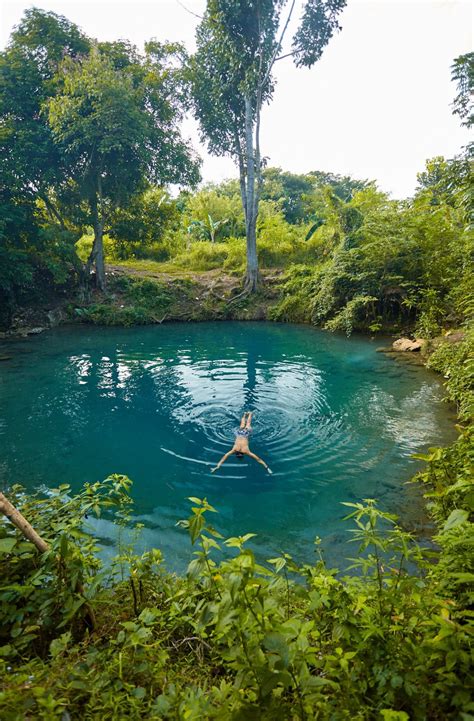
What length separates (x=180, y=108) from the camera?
1986cm

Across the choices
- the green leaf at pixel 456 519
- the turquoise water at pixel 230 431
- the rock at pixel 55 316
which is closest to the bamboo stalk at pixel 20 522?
the turquoise water at pixel 230 431

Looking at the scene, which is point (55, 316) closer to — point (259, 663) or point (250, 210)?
point (250, 210)

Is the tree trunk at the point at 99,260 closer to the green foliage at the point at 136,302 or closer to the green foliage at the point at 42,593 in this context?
the green foliage at the point at 136,302

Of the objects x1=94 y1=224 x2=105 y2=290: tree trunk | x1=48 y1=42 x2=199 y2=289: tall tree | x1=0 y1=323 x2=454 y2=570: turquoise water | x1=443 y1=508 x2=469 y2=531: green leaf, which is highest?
x1=48 y1=42 x2=199 y2=289: tall tree

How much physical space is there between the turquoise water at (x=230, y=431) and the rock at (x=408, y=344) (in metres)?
0.88

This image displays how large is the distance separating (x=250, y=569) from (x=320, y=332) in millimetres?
14783

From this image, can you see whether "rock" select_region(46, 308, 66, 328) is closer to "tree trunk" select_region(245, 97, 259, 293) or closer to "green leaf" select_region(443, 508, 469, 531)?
"tree trunk" select_region(245, 97, 259, 293)

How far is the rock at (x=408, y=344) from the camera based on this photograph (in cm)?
1199

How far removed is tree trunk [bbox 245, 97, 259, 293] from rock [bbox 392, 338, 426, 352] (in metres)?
9.10

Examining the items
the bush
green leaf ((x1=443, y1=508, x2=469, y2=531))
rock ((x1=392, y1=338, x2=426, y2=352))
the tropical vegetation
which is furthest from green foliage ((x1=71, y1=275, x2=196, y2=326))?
green leaf ((x1=443, y1=508, x2=469, y2=531))

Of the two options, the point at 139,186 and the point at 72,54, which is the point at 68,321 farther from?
the point at 72,54

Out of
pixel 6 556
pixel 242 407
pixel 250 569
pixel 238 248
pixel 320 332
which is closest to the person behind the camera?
pixel 250 569

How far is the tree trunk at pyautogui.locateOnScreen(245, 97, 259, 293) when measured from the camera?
18500mm

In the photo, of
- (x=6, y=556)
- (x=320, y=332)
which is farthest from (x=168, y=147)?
(x=6, y=556)
